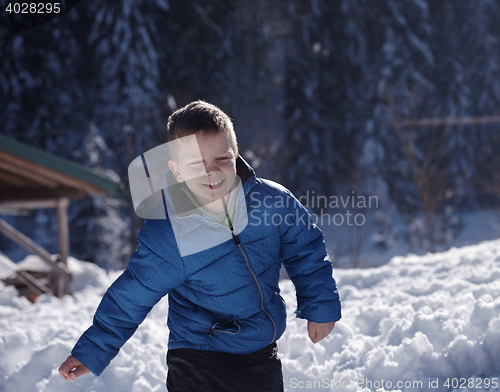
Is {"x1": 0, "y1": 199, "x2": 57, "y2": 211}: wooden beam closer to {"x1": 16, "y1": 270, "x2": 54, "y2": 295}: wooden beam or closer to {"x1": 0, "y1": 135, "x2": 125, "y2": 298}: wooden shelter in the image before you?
{"x1": 0, "y1": 135, "x2": 125, "y2": 298}: wooden shelter

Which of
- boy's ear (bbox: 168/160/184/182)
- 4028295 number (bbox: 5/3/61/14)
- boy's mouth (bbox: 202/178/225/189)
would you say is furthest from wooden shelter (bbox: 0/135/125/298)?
boy's mouth (bbox: 202/178/225/189)

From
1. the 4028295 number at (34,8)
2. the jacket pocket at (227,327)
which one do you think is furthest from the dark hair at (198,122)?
the 4028295 number at (34,8)

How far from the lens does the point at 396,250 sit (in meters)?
19.5

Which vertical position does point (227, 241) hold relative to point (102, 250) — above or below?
above

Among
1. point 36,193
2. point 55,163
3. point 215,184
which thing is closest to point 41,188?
point 36,193

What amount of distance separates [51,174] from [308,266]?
672 centimetres

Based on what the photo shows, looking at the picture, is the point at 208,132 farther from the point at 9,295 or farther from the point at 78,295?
the point at 78,295

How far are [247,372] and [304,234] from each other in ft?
2.36

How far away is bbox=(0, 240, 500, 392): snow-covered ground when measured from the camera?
2.43 meters

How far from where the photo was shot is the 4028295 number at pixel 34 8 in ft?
16.4

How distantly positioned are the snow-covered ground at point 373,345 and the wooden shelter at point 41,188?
3.67 metres

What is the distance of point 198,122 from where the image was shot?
188 centimetres

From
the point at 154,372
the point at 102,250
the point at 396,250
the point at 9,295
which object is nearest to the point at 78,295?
the point at 9,295

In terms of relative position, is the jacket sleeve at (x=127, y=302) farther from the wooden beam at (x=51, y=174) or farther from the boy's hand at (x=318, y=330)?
the wooden beam at (x=51, y=174)
